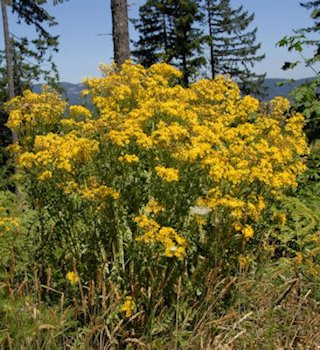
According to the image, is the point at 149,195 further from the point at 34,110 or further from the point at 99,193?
the point at 34,110

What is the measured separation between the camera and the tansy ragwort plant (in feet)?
8.87

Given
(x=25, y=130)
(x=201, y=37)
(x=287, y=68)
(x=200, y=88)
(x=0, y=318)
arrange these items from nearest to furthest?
(x=0, y=318) < (x=25, y=130) < (x=200, y=88) < (x=287, y=68) < (x=201, y=37)

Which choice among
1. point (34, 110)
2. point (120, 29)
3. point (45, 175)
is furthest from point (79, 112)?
point (120, 29)

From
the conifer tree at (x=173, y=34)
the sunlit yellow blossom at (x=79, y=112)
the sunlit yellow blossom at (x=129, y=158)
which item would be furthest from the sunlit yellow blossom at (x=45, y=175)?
the conifer tree at (x=173, y=34)

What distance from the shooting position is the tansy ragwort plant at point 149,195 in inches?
106

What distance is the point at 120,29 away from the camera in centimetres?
653

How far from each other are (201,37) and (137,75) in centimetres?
1914

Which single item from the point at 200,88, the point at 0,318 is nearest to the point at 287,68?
the point at 200,88

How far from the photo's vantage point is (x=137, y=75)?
3.81m

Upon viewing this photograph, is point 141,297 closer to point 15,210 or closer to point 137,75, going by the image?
point 15,210

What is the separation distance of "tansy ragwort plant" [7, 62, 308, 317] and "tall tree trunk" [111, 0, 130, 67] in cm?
350

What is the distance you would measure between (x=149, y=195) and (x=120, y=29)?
425 cm

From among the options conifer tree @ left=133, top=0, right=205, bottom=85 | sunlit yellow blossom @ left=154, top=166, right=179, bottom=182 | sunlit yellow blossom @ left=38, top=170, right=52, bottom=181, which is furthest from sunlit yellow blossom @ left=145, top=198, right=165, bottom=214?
conifer tree @ left=133, top=0, right=205, bottom=85

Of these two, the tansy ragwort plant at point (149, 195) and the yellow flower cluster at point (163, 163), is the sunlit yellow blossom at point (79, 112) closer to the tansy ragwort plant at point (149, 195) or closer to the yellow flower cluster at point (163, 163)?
the yellow flower cluster at point (163, 163)
